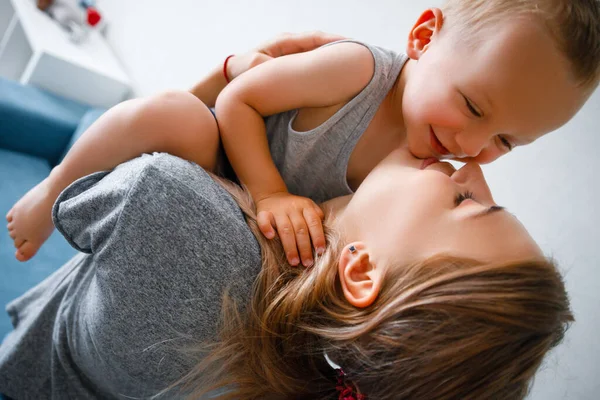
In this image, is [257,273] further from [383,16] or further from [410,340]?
[383,16]

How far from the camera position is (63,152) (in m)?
1.60

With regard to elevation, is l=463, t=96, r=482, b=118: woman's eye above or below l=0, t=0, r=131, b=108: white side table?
above

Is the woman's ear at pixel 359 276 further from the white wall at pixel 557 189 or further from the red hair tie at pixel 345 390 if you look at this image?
the white wall at pixel 557 189

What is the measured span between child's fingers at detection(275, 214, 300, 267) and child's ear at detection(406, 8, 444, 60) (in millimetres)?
371

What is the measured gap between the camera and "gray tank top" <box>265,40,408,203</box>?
0.74m

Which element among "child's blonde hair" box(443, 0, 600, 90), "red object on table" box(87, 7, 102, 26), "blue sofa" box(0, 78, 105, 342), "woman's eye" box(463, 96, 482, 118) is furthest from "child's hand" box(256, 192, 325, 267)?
"red object on table" box(87, 7, 102, 26)

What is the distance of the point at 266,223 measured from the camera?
1.97 feet

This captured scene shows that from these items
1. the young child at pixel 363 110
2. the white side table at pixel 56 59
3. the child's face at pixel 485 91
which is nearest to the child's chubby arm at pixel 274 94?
the young child at pixel 363 110

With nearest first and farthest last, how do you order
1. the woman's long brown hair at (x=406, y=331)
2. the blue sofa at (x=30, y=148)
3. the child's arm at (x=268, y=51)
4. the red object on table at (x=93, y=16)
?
the woman's long brown hair at (x=406, y=331) < the child's arm at (x=268, y=51) < the blue sofa at (x=30, y=148) < the red object on table at (x=93, y=16)

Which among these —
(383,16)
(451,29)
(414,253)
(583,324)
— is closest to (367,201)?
(414,253)

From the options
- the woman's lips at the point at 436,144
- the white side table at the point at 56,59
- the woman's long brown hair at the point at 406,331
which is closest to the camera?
the woman's long brown hair at the point at 406,331

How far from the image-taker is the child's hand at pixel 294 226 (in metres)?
0.59

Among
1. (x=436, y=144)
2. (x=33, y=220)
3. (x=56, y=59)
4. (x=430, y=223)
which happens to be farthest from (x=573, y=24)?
(x=56, y=59)

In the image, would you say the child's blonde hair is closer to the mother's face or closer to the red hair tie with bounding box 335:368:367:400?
the mother's face
